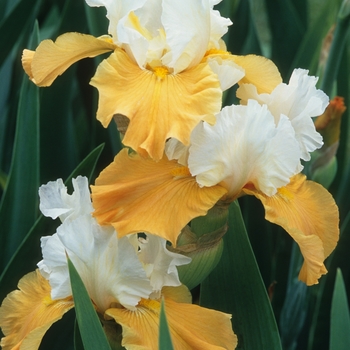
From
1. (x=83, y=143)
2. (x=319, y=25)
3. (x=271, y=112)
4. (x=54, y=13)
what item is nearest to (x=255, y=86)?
(x=271, y=112)

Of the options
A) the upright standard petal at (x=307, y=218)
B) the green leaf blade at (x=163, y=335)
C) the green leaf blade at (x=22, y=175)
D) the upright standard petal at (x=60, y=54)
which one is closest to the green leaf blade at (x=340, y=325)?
the upright standard petal at (x=307, y=218)

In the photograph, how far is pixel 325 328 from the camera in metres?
1.23

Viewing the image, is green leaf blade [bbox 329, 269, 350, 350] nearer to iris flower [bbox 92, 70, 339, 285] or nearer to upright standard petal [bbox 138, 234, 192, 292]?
iris flower [bbox 92, 70, 339, 285]

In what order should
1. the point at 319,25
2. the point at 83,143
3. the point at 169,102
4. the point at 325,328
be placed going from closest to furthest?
the point at 169,102, the point at 325,328, the point at 319,25, the point at 83,143

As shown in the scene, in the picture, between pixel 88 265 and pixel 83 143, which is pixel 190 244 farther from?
pixel 83 143

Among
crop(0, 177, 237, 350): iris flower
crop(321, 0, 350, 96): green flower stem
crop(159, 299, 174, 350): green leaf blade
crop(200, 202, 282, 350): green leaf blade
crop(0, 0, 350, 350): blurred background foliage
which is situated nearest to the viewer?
crop(159, 299, 174, 350): green leaf blade

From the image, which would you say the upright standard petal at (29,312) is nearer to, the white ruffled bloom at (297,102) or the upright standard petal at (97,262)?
the upright standard petal at (97,262)

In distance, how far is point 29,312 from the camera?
76 cm

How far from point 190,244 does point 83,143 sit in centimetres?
92

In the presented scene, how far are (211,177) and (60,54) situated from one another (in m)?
0.23

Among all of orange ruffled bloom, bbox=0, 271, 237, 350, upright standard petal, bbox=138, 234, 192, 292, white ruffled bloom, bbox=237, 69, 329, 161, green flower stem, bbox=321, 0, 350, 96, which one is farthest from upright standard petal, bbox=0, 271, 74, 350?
green flower stem, bbox=321, 0, 350, 96

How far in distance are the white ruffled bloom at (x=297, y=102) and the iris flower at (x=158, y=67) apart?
3cm

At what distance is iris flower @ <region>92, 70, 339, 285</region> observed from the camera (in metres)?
0.65

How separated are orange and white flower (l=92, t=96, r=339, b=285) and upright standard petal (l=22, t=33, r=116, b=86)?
14 centimetres
